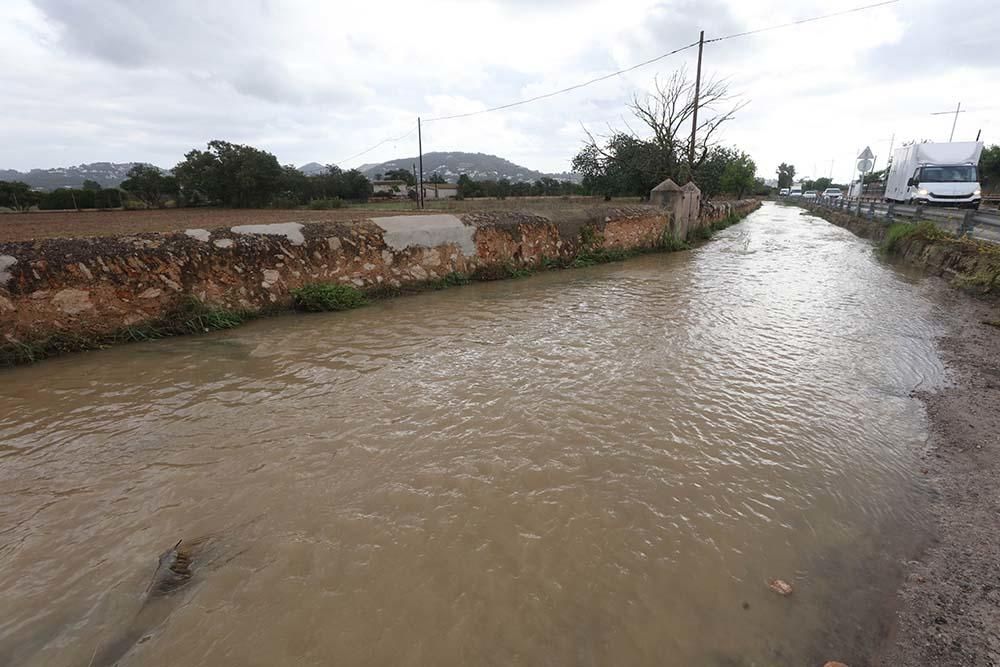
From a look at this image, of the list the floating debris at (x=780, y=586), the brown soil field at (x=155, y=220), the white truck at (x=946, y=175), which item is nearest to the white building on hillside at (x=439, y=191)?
the brown soil field at (x=155, y=220)

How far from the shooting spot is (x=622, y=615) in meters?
1.54

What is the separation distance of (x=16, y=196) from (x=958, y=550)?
4470cm

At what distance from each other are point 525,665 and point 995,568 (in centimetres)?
194

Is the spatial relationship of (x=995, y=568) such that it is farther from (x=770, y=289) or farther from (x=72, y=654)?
(x=770, y=289)

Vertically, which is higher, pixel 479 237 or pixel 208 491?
pixel 479 237

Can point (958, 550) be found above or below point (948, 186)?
below

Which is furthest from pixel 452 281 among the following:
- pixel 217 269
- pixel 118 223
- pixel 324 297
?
pixel 118 223

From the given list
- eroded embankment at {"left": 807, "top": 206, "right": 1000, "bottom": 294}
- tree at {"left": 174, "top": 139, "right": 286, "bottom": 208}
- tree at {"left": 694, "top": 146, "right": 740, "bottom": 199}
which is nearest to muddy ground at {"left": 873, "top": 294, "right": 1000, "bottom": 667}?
eroded embankment at {"left": 807, "top": 206, "right": 1000, "bottom": 294}

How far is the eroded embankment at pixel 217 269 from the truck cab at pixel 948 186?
16.5 meters

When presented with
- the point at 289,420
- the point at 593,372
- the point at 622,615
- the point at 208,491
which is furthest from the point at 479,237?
the point at 622,615

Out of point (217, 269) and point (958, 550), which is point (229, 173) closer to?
point (217, 269)

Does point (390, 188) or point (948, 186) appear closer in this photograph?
point (948, 186)

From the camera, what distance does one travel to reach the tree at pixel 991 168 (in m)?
33.5

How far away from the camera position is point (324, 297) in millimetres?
5418
